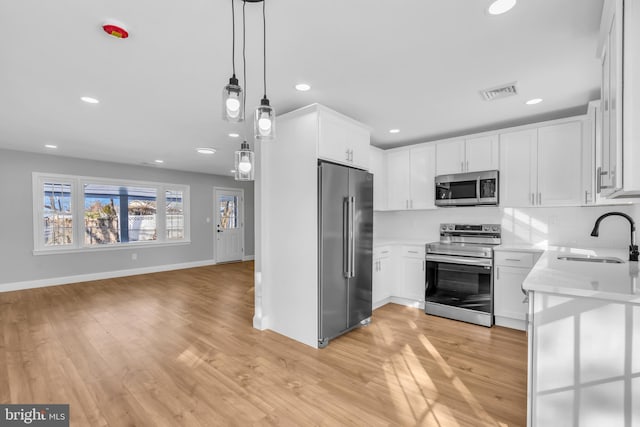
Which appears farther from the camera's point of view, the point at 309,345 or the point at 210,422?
the point at 309,345

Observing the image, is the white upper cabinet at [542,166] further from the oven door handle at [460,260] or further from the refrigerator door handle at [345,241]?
the refrigerator door handle at [345,241]

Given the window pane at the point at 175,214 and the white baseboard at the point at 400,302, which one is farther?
the window pane at the point at 175,214

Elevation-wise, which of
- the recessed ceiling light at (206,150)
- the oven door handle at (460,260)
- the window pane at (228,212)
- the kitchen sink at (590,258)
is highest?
the recessed ceiling light at (206,150)

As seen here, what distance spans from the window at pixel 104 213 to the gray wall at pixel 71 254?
6.0 inches

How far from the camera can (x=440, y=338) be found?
314 centimetres

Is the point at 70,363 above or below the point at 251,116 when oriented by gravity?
below

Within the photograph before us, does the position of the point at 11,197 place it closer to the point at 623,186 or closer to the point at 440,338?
the point at 440,338

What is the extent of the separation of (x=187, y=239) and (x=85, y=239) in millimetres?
2074

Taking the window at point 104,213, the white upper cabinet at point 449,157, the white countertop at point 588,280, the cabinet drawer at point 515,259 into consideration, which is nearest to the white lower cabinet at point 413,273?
the cabinet drawer at point 515,259

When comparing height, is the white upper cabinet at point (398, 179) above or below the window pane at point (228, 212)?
above

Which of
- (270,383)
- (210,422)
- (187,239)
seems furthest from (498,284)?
(187,239)

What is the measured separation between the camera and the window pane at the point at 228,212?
8336 millimetres

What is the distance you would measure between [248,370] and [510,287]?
2.99 meters

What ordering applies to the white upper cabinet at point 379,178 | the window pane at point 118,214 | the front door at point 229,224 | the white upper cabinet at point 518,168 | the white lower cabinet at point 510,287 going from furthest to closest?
the front door at point 229,224 < the window pane at point 118,214 < the white upper cabinet at point 379,178 < the white upper cabinet at point 518,168 < the white lower cabinet at point 510,287
